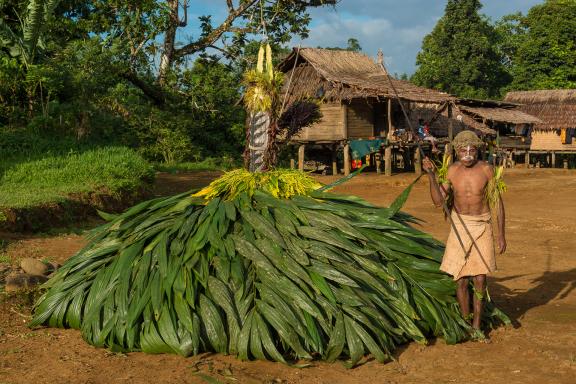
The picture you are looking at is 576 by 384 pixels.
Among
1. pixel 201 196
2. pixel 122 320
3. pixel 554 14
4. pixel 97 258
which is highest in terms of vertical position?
pixel 554 14

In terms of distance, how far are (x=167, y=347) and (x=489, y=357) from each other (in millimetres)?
1960

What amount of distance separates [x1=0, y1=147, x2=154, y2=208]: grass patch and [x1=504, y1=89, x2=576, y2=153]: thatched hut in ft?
68.5

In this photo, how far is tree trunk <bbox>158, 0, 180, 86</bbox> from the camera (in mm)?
21642

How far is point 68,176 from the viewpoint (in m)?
10.8

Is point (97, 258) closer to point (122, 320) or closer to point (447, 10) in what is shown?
point (122, 320)

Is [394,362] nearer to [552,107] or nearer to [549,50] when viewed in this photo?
[552,107]

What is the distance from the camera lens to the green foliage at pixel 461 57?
34.1 meters

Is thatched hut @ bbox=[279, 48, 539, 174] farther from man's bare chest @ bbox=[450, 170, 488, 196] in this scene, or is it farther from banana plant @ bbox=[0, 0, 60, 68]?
man's bare chest @ bbox=[450, 170, 488, 196]

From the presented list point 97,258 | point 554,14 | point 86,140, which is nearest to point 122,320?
point 97,258

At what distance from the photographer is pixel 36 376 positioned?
372 centimetres

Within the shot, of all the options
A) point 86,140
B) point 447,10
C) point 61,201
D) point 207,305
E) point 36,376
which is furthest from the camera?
point 447,10

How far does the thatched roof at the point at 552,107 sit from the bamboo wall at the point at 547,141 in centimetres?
39

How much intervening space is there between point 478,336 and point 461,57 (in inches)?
1264

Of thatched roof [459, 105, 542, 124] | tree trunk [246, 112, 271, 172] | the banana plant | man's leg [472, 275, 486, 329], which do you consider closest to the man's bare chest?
man's leg [472, 275, 486, 329]
